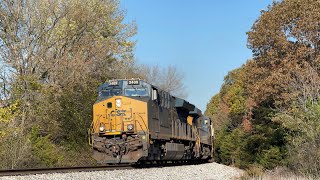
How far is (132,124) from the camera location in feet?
53.5

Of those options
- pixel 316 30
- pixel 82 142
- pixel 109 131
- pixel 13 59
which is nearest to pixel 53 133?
pixel 82 142

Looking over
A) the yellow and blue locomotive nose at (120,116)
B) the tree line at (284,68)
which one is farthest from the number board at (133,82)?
the tree line at (284,68)

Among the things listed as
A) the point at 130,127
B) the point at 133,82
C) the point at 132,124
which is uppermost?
the point at 133,82

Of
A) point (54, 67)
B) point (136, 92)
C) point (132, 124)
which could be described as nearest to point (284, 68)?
point (136, 92)

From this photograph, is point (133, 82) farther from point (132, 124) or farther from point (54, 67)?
point (54, 67)

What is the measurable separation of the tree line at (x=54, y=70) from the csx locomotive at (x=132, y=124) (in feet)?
10.1

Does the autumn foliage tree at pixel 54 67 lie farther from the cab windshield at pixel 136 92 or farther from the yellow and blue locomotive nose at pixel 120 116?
the cab windshield at pixel 136 92

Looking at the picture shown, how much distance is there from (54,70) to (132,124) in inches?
303

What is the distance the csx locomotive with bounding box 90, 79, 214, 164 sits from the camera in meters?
16.0

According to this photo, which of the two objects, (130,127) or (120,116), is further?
(120,116)

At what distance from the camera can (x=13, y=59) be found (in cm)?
2042

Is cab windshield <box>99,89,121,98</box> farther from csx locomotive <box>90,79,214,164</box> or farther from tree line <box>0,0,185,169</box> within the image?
tree line <box>0,0,185,169</box>

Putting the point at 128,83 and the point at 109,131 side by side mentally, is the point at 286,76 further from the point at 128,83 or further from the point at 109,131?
the point at 109,131

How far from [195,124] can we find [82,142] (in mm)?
7056
